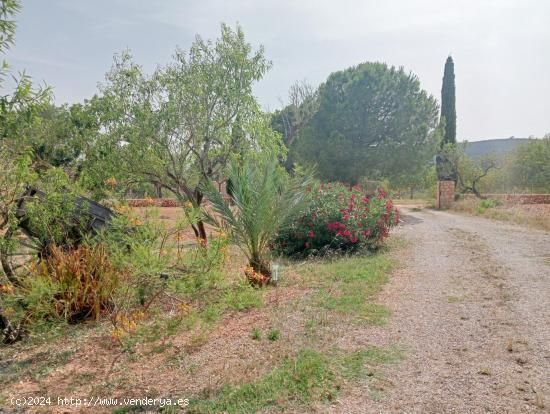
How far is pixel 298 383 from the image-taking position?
3.04 metres

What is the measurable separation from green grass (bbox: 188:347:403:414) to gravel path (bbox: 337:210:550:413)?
17 cm

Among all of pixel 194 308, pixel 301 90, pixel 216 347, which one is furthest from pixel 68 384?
pixel 301 90

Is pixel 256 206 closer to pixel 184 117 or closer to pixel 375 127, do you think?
pixel 184 117

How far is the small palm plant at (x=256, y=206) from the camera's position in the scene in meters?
5.68

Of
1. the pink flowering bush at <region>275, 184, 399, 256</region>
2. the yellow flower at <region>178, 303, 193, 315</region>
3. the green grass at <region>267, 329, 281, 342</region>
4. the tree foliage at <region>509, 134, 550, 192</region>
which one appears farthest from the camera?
the tree foliage at <region>509, 134, 550, 192</region>

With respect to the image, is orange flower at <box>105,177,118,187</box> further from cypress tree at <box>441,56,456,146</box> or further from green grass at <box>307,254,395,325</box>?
cypress tree at <box>441,56,456,146</box>

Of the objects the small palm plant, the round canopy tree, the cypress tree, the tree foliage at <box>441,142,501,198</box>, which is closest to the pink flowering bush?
the small palm plant

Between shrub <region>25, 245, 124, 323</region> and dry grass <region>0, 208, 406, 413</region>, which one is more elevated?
shrub <region>25, 245, 124, 323</region>

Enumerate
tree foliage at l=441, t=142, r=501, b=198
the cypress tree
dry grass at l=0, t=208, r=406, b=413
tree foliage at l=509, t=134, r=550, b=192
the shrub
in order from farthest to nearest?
the cypress tree
tree foliage at l=509, t=134, r=550, b=192
tree foliage at l=441, t=142, r=501, b=198
the shrub
dry grass at l=0, t=208, r=406, b=413

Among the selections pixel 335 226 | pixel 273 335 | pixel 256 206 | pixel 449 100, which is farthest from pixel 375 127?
pixel 273 335

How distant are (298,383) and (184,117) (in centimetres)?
633

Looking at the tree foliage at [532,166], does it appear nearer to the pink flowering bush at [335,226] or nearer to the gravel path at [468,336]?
the gravel path at [468,336]

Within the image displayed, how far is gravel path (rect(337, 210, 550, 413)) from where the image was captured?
2.84m

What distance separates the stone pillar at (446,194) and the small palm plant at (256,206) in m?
17.7
